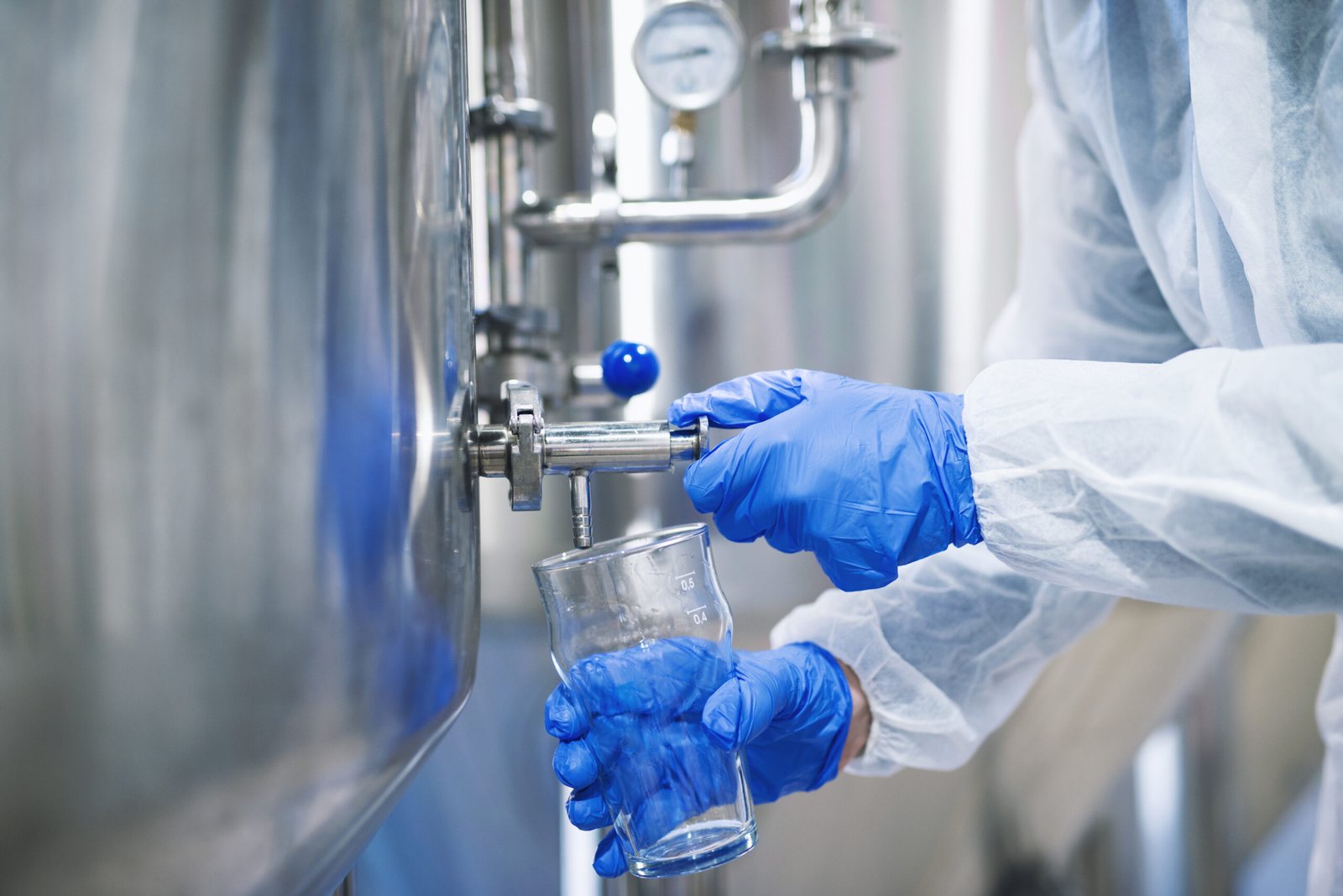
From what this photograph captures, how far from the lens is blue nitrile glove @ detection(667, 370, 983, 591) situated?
1.57 ft

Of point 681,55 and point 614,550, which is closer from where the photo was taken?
point 614,550

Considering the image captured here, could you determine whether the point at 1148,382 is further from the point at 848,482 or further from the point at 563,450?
the point at 563,450

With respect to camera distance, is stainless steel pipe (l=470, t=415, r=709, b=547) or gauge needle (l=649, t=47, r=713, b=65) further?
gauge needle (l=649, t=47, r=713, b=65)

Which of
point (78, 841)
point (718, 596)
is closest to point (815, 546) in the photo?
point (718, 596)

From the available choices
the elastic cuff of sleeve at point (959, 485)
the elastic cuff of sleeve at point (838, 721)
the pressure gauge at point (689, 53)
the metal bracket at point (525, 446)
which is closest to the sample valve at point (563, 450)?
the metal bracket at point (525, 446)

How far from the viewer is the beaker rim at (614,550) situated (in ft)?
1.36

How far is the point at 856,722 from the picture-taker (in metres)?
0.66

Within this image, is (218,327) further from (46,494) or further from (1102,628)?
(1102,628)

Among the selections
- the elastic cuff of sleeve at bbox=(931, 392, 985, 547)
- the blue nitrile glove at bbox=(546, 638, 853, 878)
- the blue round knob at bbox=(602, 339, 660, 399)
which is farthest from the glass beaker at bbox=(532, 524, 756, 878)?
the blue round knob at bbox=(602, 339, 660, 399)

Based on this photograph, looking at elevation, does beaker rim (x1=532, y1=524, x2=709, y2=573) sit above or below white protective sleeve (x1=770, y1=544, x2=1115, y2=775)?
above

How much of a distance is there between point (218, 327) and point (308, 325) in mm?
32

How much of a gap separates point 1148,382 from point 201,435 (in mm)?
381

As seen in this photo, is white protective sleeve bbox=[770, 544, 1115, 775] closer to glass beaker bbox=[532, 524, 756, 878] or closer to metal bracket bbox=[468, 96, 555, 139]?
glass beaker bbox=[532, 524, 756, 878]

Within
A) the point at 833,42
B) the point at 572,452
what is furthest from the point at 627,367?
the point at 833,42
